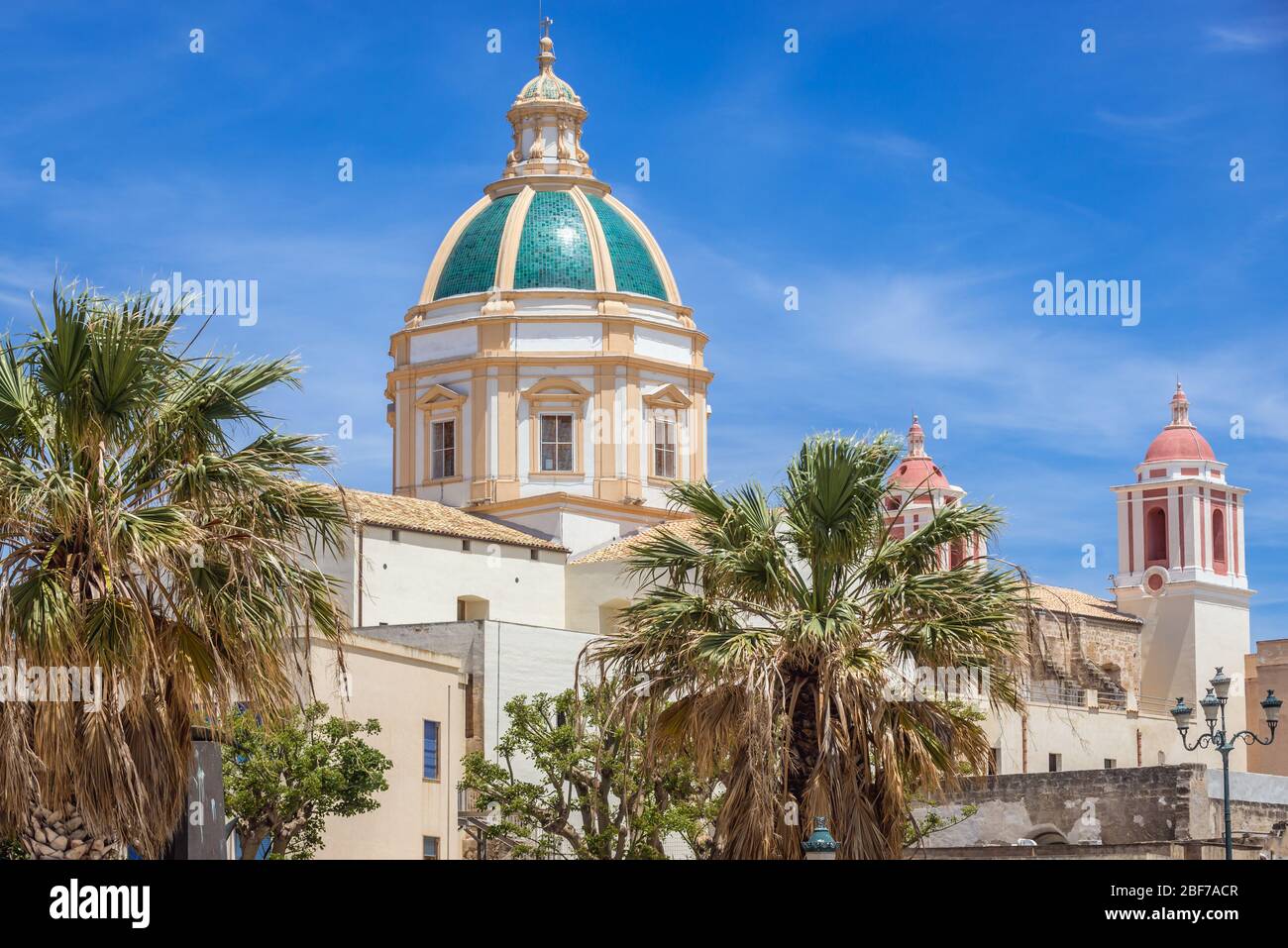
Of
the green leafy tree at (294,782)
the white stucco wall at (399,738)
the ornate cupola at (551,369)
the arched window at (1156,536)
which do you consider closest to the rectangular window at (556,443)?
the ornate cupola at (551,369)

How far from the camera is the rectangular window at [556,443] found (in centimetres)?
5800

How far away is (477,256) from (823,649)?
40.1 meters

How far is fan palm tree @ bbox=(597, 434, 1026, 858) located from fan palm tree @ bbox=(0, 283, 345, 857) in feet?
14.1

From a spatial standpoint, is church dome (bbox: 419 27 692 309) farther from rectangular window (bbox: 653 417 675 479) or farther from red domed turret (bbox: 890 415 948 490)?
red domed turret (bbox: 890 415 948 490)

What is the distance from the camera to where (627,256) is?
60781mm

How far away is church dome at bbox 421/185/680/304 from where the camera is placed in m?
59.7

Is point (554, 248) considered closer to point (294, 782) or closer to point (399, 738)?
point (399, 738)

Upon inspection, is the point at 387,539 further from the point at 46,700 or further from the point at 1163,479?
the point at 1163,479

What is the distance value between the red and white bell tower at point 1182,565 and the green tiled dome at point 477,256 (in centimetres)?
2819

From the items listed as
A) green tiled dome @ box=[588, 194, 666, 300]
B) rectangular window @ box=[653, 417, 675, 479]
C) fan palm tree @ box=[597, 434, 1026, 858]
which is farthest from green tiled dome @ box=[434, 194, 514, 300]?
fan palm tree @ box=[597, 434, 1026, 858]

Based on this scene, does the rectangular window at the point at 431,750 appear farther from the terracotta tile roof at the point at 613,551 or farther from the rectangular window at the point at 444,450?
the rectangular window at the point at 444,450

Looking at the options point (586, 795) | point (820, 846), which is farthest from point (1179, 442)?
point (820, 846)

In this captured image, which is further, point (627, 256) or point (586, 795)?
point (627, 256)
